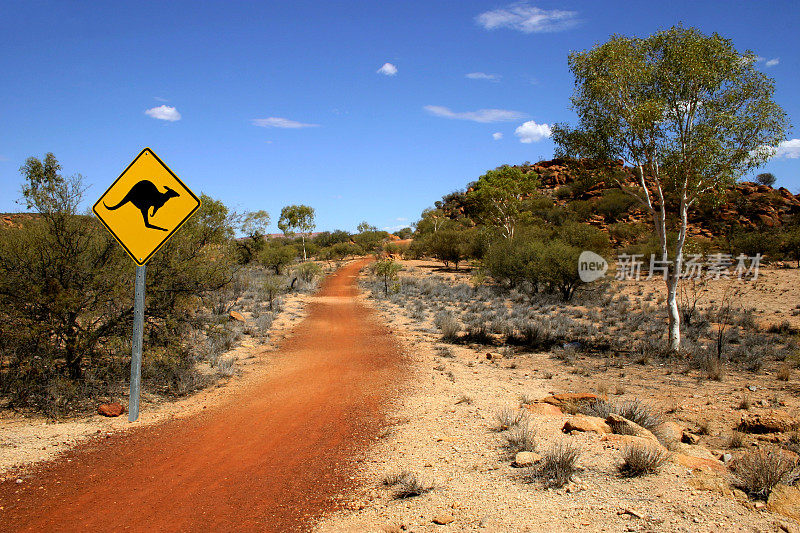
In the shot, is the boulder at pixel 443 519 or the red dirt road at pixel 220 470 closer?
Answer: the boulder at pixel 443 519

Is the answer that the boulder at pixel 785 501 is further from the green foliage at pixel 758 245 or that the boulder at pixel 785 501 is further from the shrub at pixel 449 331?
the green foliage at pixel 758 245

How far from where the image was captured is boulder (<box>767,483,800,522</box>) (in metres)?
3.84

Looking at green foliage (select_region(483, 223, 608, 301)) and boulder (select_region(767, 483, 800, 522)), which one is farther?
green foliage (select_region(483, 223, 608, 301))

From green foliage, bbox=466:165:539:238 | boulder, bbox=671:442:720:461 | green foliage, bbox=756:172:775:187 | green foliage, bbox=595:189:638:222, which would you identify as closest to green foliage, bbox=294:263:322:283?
green foliage, bbox=466:165:539:238

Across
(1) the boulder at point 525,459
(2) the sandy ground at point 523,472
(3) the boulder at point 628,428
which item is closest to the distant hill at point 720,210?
(2) the sandy ground at point 523,472

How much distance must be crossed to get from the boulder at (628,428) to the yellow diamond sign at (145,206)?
244 inches

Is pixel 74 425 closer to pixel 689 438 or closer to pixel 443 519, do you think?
pixel 443 519

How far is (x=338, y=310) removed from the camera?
2225 centimetres

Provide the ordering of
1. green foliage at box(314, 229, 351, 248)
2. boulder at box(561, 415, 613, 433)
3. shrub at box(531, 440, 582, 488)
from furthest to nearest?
green foliage at box(314, 229, 351, 248)
boulder at box(561, 415, 613, 433)
shrub at box(531, 440, 582, 488)

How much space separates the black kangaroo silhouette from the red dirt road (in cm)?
282

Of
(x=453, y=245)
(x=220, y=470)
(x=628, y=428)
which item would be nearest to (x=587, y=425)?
(x=628, y=428)

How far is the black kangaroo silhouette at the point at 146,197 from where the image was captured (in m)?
5.90

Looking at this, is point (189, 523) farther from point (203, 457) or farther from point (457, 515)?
point (457, 515)

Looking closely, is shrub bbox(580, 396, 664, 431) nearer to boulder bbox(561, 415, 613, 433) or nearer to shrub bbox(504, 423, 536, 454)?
boulder bbox(561, 415, 613, 433)
